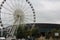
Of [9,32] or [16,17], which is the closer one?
[16,17]

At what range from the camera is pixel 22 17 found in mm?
50625

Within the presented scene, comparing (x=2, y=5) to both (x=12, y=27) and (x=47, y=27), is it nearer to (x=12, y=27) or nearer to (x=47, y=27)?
(x=12, y=27)

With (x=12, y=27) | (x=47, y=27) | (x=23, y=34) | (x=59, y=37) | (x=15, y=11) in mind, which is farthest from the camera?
(x=47, y=27)

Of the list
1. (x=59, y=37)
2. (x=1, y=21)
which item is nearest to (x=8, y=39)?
(x=1, y=21)

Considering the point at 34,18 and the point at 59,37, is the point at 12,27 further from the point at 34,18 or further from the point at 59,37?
the point at 59,37

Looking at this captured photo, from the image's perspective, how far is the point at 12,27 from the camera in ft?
177

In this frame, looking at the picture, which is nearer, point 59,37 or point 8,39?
point 8,39

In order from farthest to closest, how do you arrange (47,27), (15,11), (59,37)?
1. (47,27)
2. (59,37)
3. (15,11)

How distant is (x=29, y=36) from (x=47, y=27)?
30.7 meters

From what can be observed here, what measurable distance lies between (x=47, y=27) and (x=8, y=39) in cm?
5003

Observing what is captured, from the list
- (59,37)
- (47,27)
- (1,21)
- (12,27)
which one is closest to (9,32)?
(12,27)

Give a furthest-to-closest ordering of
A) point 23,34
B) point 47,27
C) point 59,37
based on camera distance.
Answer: point 47,27 → point 23,34 → point 59,37

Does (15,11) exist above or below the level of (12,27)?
above

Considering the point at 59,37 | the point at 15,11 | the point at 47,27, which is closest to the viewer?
the point at 15,11
